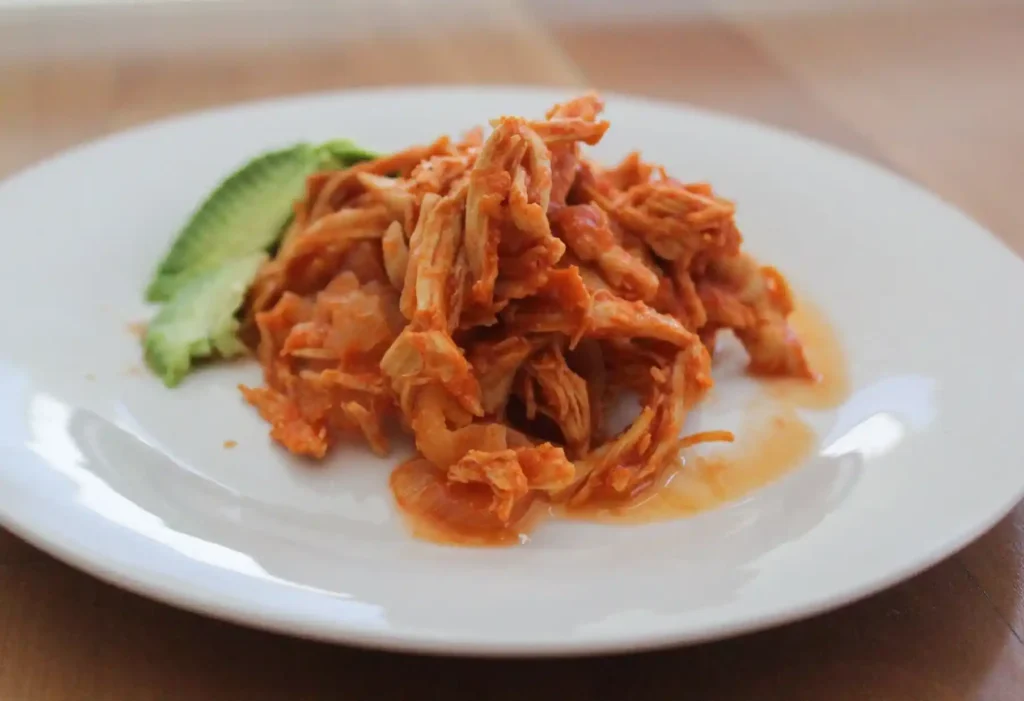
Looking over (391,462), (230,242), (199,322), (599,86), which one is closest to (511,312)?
(391,462)

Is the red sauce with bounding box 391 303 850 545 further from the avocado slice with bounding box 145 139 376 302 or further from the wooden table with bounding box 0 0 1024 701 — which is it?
the avocado slice with bounding box 145 139 376 302

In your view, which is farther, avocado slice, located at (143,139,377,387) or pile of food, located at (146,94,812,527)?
avocado slice, located at (143,139,377,387)

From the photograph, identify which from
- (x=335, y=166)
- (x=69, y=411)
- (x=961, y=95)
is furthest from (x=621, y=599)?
(x=961, y=95)

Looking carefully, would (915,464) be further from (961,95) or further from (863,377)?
(961,95)

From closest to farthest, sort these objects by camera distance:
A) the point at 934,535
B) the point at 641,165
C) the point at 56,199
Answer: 1. the point at 934,535
2. the point at 641,165
3. the point at 56,199

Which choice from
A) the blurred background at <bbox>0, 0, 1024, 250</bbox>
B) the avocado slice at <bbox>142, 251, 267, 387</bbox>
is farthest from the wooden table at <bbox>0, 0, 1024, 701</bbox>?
the avocado slice at <bbox>142, 251, 267, 387</bbox>

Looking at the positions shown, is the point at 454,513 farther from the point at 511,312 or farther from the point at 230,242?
the point at 230,242
